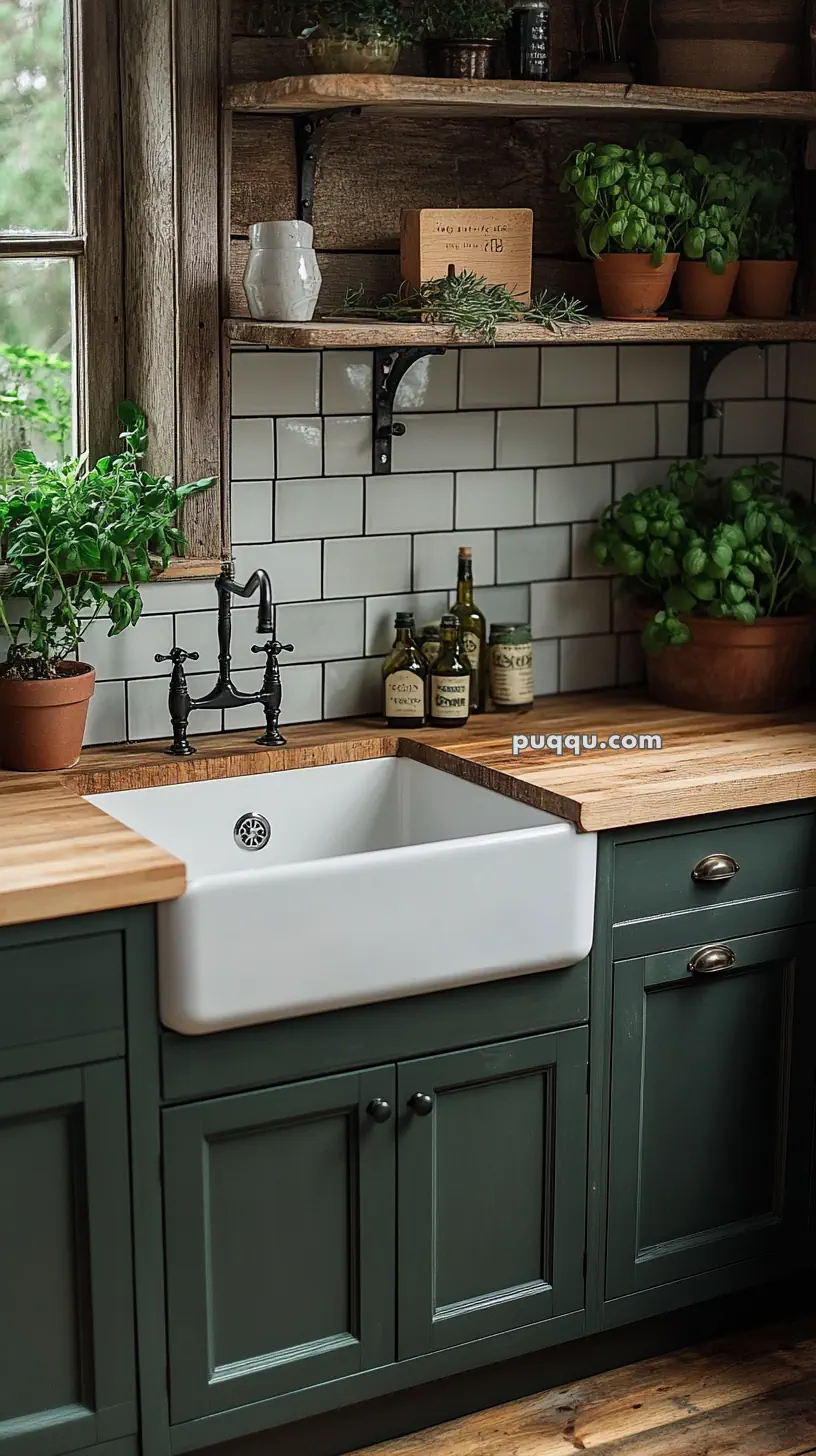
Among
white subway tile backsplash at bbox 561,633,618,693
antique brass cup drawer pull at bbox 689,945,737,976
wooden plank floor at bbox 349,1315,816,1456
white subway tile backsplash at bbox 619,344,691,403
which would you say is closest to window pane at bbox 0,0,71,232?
white subway tile backsplash at bbox 619,344,691,403

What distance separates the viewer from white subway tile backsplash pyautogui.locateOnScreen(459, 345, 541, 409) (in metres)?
3.12

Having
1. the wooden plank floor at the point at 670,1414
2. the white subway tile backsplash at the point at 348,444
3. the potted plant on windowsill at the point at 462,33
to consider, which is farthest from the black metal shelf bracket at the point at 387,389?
the wooden plank floor at the point at 670,1414

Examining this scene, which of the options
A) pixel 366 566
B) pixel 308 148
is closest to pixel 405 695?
pixel 366 566

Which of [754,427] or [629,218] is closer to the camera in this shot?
[629,218]

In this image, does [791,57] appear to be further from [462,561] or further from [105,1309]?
[105,1309]

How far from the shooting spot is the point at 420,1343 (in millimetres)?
2564

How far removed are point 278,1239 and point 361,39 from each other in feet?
5.86

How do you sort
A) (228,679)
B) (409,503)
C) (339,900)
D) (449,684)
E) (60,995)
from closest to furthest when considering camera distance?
(60,995) < (339,900) < (228,679) < (449,684) < (409,503)

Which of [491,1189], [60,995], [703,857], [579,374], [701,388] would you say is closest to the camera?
[60,995]

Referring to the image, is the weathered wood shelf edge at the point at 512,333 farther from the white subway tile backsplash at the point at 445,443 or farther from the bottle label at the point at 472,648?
the bottle label at the point at 472,648

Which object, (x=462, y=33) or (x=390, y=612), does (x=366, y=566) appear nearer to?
(x=390, y=612)

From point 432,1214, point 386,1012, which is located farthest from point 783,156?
point 432,1214

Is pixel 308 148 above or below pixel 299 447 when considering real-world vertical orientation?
above

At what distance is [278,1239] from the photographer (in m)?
2.41
